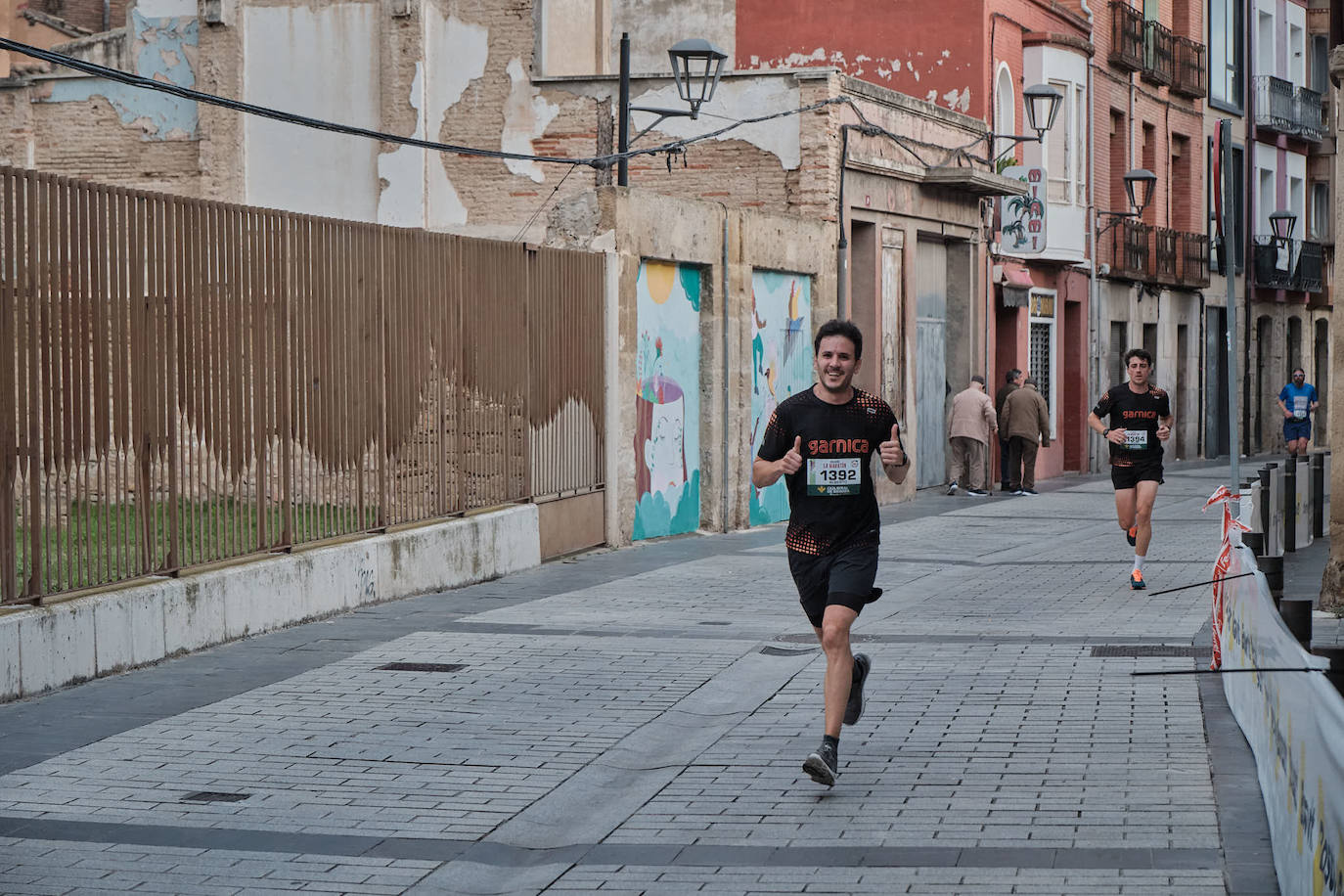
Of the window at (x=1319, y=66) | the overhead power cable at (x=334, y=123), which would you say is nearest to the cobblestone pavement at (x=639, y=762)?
the overhead power cable at (x=334, y=123)

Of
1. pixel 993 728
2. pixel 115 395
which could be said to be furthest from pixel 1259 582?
pixel 115 395

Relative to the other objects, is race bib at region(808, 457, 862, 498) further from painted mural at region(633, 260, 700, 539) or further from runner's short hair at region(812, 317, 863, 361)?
painted mural at region(633, 260, 700, 539)

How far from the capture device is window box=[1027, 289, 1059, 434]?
110ft

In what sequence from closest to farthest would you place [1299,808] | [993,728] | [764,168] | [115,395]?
[1299,808]
[993,728]
[115,395]
[764,168]

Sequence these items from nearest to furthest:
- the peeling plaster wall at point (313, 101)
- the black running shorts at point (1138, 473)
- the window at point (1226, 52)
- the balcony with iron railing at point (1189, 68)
→ the black running shorts at point (1138, 473), the peeling plaster wall at point (313, 101), the balcony with iron railing at point (1189, 68), the window at point (1226, 52)

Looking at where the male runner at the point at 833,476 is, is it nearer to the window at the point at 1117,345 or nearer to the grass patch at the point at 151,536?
the grass patch at the point at 151,536

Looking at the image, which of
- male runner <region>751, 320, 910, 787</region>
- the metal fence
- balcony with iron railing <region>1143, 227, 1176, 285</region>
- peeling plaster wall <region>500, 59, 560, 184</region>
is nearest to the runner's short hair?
male runner <region>751, 320, 910, 787</region>

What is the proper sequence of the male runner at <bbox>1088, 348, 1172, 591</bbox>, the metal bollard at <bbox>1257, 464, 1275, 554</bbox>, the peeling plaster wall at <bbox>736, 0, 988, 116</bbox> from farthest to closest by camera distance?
the peeling plaster wall at <bbox>736, 0, 988, 116</bbox> → the metal bollard at <bbox>1257, 464, 1275, 554</bbox> → the male runner at <bbox>1088, 348, 1172, 591</bbox>

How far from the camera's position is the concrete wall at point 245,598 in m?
9.45

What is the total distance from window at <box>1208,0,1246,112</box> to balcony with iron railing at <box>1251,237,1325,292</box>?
3.25 m

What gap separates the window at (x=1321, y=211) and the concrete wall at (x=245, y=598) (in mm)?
39495

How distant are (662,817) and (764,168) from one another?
682 inches

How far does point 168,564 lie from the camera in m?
10.8

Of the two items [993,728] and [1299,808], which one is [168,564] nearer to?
[993,728]
